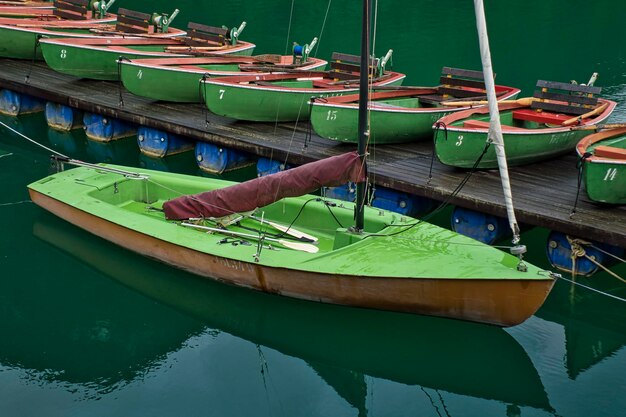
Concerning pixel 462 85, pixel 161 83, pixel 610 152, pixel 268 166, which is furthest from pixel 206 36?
pixel 610 152

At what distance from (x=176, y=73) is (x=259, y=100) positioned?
2125 mm

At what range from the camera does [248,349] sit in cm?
1050

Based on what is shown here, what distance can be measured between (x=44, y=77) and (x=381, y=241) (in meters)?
11.9

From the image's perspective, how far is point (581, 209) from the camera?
11539 millimetres

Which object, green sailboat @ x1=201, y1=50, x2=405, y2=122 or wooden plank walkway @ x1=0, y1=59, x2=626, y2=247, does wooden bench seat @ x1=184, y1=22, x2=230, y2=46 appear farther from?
green sailboat @ x1=201, y1=50, x2=405, y2=122

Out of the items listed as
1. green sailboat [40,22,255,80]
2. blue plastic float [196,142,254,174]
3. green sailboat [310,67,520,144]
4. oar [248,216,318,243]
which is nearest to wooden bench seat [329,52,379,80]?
green sailboat [310,67,520,144]

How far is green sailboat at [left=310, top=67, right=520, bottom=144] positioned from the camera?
45.2ft

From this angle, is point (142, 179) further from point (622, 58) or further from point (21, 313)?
point (622, 58)

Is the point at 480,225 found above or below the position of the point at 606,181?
below

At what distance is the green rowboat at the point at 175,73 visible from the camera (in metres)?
16.3

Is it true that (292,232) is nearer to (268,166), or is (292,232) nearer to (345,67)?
(268,166)

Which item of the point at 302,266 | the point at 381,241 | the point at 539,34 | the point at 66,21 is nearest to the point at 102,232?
the point at 302,266

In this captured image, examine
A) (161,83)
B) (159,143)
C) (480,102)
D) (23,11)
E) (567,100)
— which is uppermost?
(567,100)

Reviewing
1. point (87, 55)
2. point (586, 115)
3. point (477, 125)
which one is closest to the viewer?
point (477, 125)
